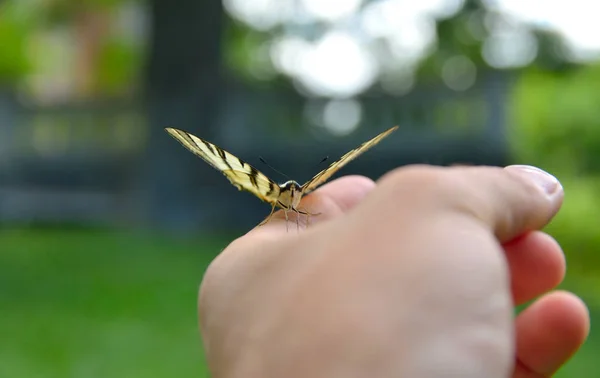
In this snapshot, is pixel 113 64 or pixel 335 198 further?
pixel 113 64

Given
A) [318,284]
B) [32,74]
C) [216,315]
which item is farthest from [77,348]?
[32,74]

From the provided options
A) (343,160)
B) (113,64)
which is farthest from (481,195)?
(113,64)

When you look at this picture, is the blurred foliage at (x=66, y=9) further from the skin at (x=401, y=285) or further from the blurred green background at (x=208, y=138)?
the skin at (x=401, y=285)

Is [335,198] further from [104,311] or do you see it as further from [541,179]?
[104,311]

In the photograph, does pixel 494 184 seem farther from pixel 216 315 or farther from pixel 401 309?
pixel 216 315

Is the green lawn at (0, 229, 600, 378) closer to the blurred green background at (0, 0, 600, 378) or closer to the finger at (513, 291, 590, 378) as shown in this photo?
the blurred green background at (0, 0, 600, 378)

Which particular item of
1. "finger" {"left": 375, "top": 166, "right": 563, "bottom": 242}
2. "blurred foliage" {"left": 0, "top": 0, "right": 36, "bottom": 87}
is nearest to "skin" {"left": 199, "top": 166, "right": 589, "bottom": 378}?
"finger" {"left": 375, "top": 166, "right": 563, "bottom": 242}
